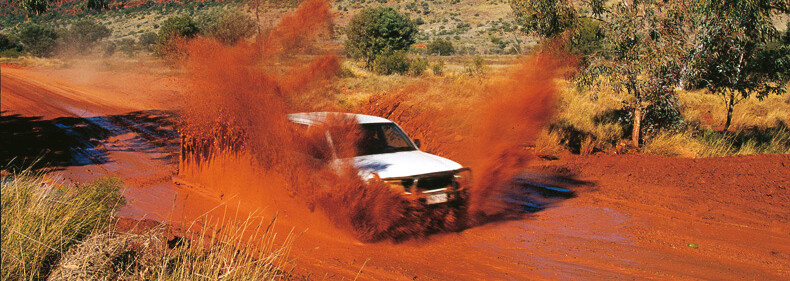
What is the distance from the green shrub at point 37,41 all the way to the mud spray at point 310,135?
41128mm

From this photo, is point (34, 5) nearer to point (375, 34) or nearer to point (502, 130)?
point (502, 130)

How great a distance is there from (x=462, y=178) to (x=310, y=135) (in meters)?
2.21

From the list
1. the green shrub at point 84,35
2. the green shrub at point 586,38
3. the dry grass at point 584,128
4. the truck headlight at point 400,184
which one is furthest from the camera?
the green shrub at point 84,35

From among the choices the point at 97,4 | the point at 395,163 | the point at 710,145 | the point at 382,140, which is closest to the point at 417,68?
the point at 710,145

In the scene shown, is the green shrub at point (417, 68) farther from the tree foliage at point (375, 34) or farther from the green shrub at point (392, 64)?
the tree foliage at point (375, 34)

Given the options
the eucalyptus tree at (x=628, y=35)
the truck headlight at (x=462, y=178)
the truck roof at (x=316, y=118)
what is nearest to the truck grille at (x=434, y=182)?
the truck headlight at (x=462, y=178)

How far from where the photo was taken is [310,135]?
7.83m

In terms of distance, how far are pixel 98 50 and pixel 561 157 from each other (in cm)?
3810

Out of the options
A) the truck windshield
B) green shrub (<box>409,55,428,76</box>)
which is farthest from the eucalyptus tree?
green shrub (<box>409,55,428,76</box>)

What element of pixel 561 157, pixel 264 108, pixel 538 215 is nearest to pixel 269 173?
pixel 264 108

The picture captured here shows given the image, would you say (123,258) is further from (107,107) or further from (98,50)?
(98,50)

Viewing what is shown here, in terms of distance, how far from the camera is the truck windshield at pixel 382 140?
25.9 feet

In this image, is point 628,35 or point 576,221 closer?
point 576,221

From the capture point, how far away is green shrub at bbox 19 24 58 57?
1700 inches
